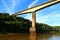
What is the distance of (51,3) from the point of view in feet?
62.8

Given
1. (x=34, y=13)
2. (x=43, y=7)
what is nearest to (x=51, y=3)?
(x=43, y=7)

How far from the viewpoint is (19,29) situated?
29562mm

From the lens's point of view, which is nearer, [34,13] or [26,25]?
[34,13]

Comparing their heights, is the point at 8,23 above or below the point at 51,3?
below

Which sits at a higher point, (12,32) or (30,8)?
(30,8)

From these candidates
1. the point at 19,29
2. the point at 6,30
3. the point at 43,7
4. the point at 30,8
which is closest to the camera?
the point at 43,7

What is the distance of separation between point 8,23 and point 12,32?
1.60 m

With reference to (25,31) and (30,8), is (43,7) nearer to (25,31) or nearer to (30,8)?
(30,8)

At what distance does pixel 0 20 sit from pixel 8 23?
1327 millimetres

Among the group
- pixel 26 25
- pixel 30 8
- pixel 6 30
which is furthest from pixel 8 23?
pixel 30 8

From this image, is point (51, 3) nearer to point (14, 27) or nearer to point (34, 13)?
point (34, 13)

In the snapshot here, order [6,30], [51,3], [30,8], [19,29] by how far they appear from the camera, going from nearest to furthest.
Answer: [51,3] → [30,8] → [6,30] → [19,29]

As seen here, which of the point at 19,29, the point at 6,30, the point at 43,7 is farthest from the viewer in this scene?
the point at 19,29

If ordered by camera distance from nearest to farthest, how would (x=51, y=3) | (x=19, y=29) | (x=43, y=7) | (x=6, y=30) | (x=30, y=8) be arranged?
(x=51, y=3), (x=43, y=7), (x=30, y=8), (x=6, y=30), (x=19, y=29)
